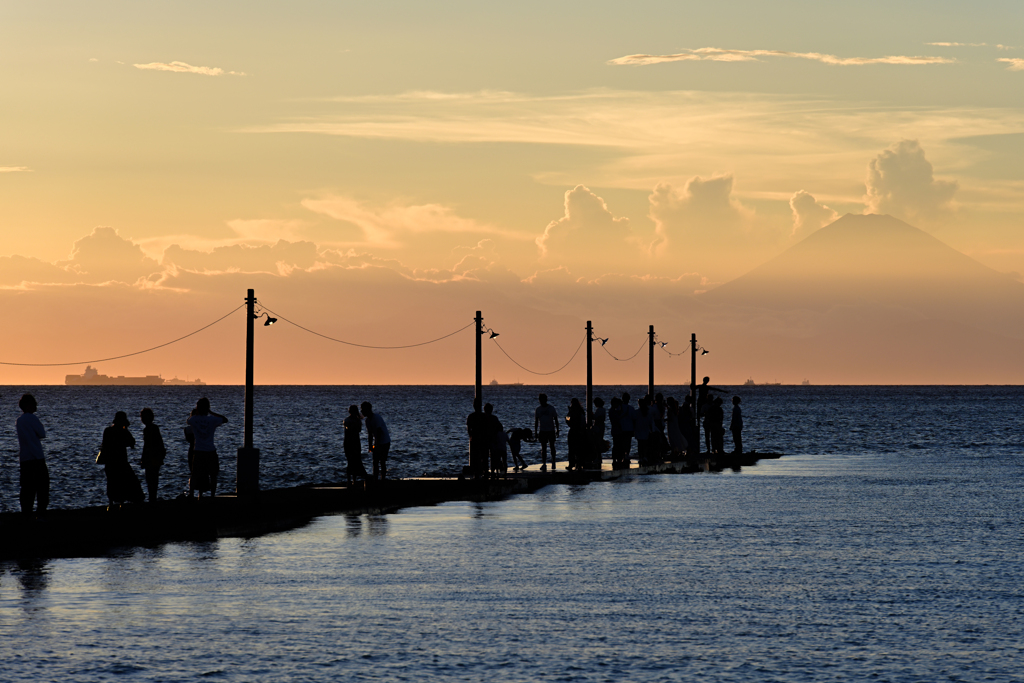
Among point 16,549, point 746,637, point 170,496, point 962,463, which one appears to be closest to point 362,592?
point 746,637

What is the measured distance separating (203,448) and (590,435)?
587 inches

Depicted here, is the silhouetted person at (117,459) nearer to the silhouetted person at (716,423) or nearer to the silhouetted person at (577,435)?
the silhouetted person at (577,435)

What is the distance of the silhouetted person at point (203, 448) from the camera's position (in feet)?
71.3

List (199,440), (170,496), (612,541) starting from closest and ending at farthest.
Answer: (612,541) → (199,440) → (170,496)

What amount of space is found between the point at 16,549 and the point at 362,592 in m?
5.62

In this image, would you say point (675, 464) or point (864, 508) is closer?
point (864, 508)

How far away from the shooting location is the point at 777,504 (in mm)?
25641

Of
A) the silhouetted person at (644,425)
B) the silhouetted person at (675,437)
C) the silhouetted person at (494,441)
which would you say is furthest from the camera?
the silhouetted person at (675,437)

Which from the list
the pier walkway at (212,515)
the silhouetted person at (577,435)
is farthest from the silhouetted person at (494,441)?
the silhouetted person at (577,435)

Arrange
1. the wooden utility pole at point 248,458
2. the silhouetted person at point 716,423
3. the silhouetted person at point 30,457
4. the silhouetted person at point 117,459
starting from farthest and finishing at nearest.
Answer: the silhouetted person at point 716,423 → the wooden utility pole at point 248,458 → the silhouetted person at point 117,459 → the silhouetted person at point 30,457

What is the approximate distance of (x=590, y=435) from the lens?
Answer: 34969 millimetres

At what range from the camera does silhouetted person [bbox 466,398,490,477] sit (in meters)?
29.2

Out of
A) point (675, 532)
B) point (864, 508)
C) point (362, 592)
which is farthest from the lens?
point (864, 508)

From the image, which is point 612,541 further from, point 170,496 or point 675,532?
point 170,496
